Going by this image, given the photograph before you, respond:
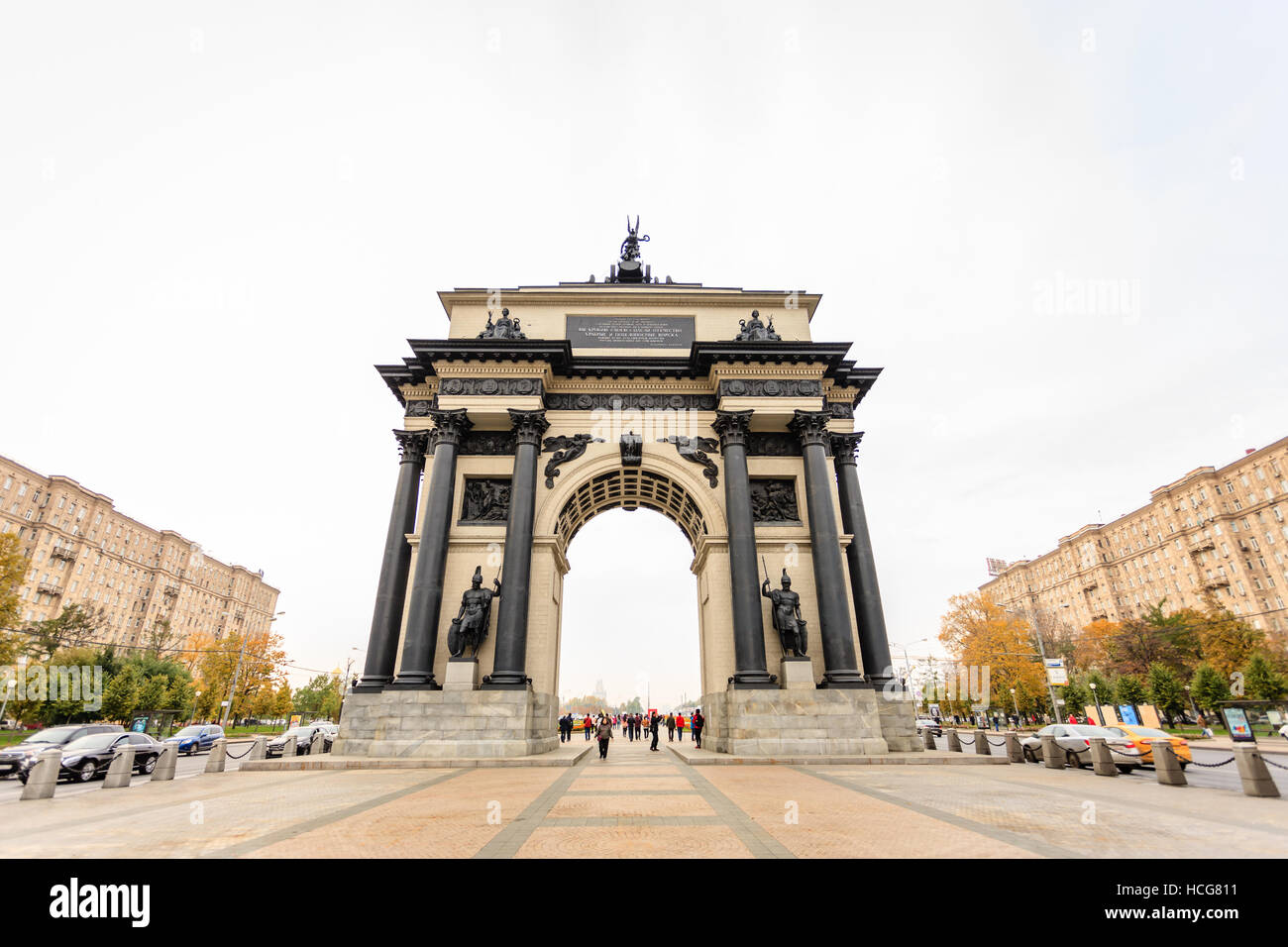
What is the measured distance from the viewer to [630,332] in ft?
87.1

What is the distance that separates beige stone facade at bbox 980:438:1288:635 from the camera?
58.7 m

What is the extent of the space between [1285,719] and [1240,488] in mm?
43481

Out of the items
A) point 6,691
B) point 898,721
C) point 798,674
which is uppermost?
point 798,674

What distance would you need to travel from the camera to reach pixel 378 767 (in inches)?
640

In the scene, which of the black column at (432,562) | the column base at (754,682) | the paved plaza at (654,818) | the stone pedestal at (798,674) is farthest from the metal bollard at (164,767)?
the stone pedestal at (798,674)

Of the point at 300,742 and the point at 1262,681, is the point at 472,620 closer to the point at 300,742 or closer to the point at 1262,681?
the point at 300,742

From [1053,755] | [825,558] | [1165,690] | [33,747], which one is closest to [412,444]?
[33,747]

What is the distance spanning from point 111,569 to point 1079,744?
101 metres

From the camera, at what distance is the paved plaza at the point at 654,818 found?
20.0ft

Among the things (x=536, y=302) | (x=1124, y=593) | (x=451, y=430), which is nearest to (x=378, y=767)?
(x=451, y=430)

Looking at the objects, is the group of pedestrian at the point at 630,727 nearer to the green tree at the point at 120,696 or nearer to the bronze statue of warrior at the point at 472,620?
the bronze statue of warrior at the point at 472,620

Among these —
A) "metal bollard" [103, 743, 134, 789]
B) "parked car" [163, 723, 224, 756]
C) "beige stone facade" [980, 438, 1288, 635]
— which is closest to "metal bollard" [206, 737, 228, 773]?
"metal bollard" [103, 743, 134, 789]

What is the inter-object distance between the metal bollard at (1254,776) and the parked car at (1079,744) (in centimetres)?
574
